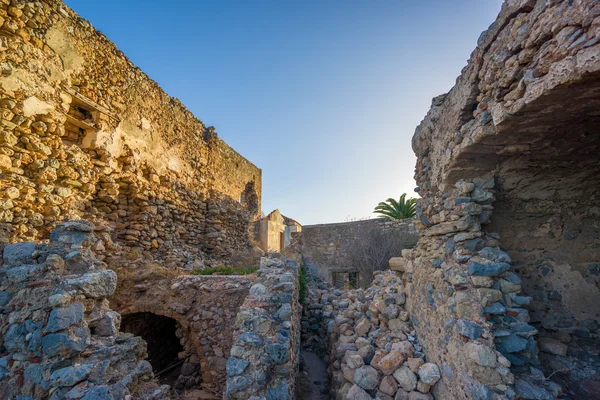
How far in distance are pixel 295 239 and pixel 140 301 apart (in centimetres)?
791

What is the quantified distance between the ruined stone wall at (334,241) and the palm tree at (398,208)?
2.31m

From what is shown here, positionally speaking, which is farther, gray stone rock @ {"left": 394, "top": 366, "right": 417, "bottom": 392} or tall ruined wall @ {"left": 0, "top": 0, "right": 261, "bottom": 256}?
tall ruined wall @ {"left": 0, "top": 0, "right": 261, "bottom": 256}

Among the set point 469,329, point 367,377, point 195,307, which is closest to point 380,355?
point 367,377

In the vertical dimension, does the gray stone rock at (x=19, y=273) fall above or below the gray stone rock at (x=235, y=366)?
above

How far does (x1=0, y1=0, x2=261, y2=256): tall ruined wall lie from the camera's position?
365cm

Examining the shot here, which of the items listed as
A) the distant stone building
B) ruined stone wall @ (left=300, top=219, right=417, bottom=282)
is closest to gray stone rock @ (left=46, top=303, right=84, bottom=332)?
ruined stone wall @ (left=300, top=219, right=417, bottom=282)

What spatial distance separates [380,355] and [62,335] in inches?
142

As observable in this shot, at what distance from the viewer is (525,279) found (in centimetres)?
302

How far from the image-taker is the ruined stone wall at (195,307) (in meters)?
4.27

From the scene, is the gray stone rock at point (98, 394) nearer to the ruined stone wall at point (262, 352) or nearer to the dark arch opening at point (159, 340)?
the ruined stone wall at point (262, 352)

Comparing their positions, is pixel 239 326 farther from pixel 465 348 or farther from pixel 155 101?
pixel 155 101

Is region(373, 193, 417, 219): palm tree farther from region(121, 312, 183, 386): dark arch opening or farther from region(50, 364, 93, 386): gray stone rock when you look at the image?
region(50, 364, 93, 386): gray stone rock

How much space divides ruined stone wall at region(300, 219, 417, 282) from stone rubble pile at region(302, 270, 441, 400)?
5.45 m

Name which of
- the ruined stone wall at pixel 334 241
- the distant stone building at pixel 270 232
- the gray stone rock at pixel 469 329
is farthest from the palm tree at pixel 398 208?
the gray stone rock at pixel 469 329
